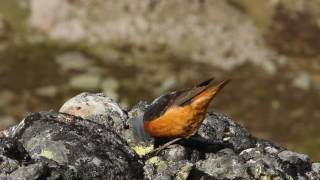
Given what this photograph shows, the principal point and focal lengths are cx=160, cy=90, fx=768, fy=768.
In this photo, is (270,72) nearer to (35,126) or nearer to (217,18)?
(217,18)

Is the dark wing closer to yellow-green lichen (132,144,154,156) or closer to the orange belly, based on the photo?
the orange belly

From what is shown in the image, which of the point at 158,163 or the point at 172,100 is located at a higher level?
the point at 172,100

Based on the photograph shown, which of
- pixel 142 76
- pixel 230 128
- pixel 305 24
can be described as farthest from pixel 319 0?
pixel 230 128

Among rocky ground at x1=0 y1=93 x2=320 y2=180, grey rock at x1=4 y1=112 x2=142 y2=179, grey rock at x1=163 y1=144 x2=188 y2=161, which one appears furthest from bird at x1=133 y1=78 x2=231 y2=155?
grey rock at x1=4 y1=112 x2=142 y2=179

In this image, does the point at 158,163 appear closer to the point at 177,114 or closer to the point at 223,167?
the point at 177,114

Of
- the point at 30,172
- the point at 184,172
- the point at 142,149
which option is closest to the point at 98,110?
the point at 142,149

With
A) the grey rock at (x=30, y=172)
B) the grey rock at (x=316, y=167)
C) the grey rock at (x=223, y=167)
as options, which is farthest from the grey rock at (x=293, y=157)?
the grey rock at (x=30, y=172)

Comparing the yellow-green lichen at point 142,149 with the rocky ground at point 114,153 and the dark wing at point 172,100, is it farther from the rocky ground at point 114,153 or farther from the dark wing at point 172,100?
the dark wing at point 172,100
